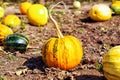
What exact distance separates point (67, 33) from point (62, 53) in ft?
9.43

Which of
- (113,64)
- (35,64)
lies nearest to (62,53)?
(35,64)

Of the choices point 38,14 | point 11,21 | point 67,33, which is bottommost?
point 67,33

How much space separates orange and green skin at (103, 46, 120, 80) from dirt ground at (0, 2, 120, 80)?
526 mm

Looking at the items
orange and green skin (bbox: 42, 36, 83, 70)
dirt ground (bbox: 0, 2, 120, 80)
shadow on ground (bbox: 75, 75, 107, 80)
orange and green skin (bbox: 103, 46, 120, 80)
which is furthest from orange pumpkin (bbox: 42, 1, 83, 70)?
orange and green skin (bbox: 103, 46, 120, 80)

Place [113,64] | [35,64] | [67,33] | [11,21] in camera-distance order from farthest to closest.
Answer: [11,21], [67,33], [35,64], [113,64]

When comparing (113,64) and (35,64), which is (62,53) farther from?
(113,64)

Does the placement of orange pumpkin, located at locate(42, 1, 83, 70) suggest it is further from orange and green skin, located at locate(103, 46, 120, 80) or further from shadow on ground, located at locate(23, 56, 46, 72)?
orange and green skin, located at locate(103, 46, 120, 80)

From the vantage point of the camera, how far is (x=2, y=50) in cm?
646

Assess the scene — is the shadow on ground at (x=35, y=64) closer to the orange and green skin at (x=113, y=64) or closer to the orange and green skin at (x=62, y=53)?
the orange and green skin at (x=62, y=53)

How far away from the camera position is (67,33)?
26.5 feet

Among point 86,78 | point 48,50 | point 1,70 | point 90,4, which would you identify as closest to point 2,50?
point 1,70

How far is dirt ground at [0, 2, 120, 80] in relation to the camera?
5234 millimetres

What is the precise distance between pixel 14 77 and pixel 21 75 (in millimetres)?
117

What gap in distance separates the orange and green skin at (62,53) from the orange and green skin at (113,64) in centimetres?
72
